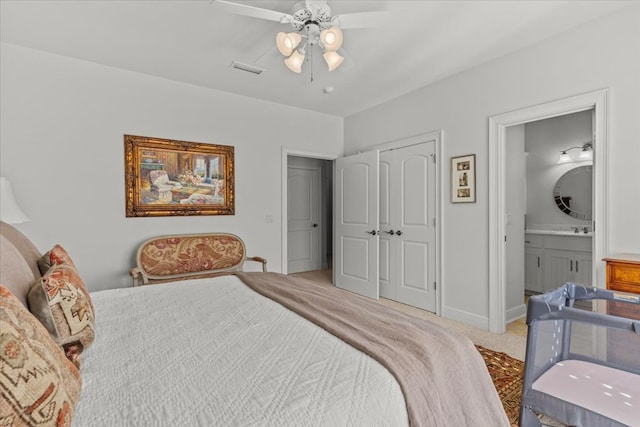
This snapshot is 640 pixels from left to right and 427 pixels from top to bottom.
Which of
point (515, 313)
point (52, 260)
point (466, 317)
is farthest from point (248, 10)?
point (515, 313)

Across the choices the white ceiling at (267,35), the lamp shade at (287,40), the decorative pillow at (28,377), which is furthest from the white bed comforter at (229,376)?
the white ceiling at (267,35)

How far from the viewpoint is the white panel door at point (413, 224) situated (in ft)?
11.8

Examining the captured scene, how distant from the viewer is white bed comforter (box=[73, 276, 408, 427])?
2.62 feet

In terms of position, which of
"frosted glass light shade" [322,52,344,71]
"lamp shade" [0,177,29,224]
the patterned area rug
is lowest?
the patterned area rug

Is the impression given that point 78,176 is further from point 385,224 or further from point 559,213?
point 559,213

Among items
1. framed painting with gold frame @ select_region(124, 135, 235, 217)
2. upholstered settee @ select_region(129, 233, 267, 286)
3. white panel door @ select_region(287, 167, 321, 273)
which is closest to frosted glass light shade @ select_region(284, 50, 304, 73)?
framed painting with gold frame @ select_region(124, 135, 235, 217)

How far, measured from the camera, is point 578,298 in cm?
167

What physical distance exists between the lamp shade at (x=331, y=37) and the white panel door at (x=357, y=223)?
6.97 ft

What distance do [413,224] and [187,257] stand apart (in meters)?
2.68

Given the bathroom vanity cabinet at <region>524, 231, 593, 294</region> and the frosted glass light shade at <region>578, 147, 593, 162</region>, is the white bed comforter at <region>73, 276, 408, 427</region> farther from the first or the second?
the frosted glass light shade at <region>578, 147, 593, 162</region>

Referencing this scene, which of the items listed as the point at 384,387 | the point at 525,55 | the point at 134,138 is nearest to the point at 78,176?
the point at 134,138

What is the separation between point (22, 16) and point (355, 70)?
2739mm

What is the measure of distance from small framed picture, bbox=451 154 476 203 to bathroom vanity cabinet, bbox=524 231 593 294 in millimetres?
1639

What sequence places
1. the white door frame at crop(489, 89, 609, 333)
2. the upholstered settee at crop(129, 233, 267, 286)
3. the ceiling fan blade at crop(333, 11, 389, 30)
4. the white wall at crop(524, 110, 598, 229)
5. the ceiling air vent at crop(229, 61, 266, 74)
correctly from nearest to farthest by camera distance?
the ceiling fan blade at crop(333, 11, 389, 30), the white door frame at crop(489, 89, 609, 333), the ceiling air vent at crop(229, 61, 266, 74), the upholstered settee at crop(129, 233, 267, 286), the white wall at crop(524, 110, 598, 229)
